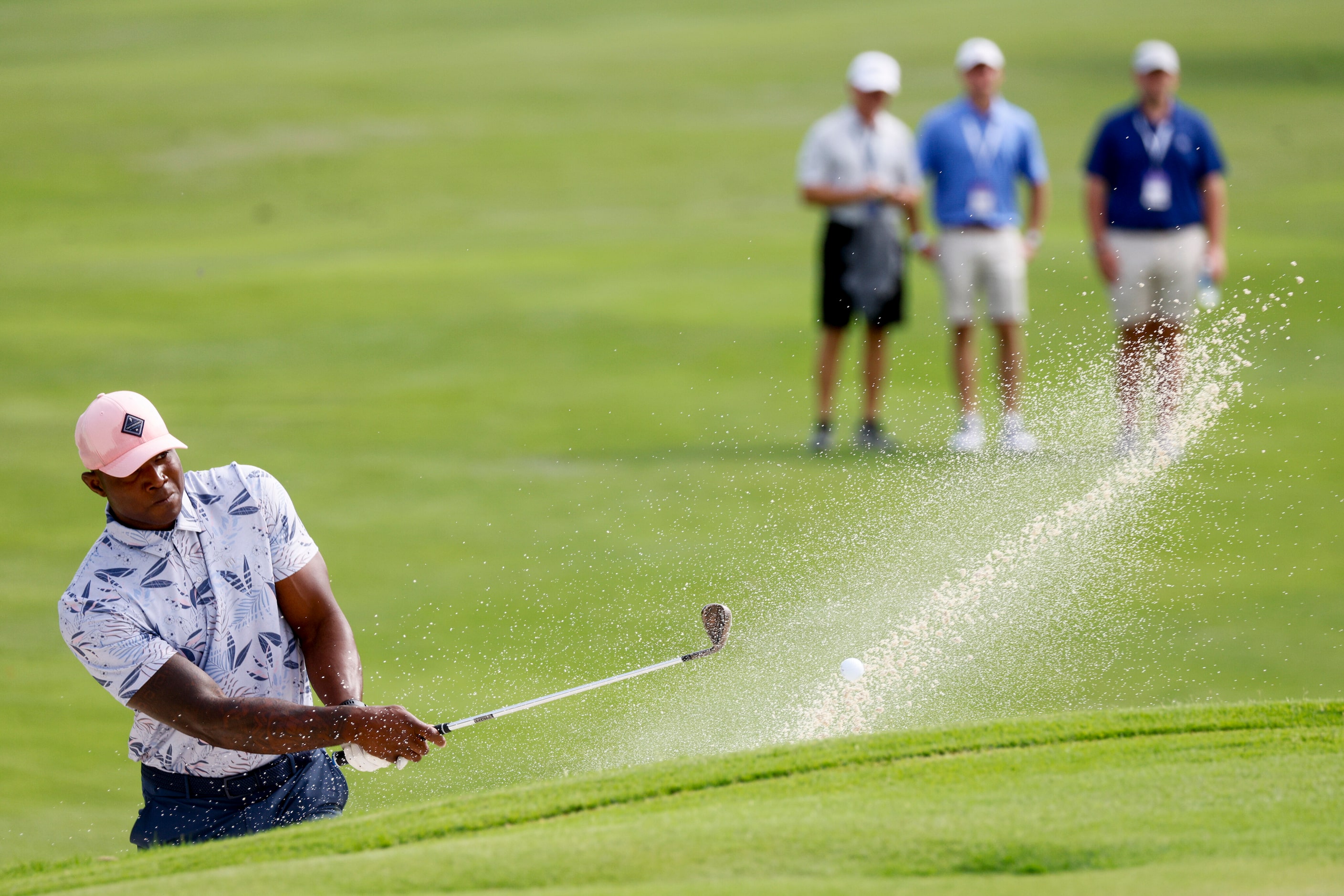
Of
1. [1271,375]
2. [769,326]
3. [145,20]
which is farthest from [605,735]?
[145,20]

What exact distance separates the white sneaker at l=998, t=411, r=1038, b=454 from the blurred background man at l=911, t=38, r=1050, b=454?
134 millimetres

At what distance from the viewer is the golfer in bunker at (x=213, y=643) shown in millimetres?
4156

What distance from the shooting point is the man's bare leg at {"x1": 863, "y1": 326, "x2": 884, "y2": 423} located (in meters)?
10.2

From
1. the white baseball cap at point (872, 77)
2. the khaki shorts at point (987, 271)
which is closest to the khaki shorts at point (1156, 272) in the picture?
the khaki shorts at point (987, 271)

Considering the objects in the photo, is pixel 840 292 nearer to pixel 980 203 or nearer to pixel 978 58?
pixel 980 203

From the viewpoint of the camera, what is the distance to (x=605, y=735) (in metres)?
5.71

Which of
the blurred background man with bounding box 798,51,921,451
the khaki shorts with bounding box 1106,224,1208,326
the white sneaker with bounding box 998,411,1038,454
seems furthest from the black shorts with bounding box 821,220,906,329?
the khaki shorts with bounding box 1106,224,1208,326

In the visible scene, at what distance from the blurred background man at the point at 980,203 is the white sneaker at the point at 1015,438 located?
0.44ft

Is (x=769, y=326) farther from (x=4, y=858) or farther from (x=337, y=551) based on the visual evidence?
(x=4, y=858)

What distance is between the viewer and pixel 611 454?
10586 millimetres

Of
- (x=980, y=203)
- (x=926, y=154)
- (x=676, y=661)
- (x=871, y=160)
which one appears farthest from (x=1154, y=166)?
(x=676, y=661)

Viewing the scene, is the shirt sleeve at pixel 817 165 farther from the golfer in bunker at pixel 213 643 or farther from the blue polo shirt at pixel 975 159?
the golfer in bunker at pixel 213 643

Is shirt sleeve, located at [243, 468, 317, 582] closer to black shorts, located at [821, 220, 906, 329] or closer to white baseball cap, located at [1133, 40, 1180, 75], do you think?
black shorts, located at [821, 220, 906, 329]

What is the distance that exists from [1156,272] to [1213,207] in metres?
0.50
